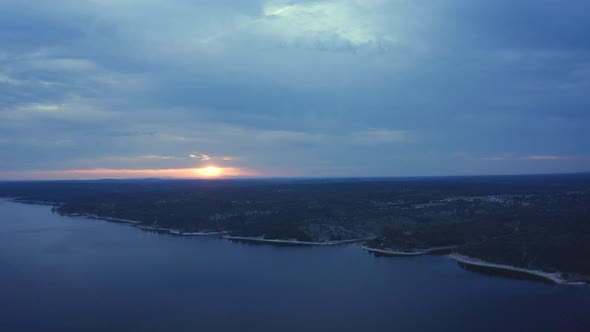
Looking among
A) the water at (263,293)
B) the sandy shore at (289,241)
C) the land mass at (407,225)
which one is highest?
the land mass at (407,225)

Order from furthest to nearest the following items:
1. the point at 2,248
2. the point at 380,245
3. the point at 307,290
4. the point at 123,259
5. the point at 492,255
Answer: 1. the point at 2,248
2. the point at 380,245
3. the point at 123,259
4. the point at 492,255
5. the point at 307,290

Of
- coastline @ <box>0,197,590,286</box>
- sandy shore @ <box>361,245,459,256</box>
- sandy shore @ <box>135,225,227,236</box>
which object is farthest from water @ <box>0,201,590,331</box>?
sandy shore @ <box>135,225,227,236</box>

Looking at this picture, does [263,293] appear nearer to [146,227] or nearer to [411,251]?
[411,251]

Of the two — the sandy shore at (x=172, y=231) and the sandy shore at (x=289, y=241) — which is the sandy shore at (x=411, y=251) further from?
the sandy shore at (x=172, y=231)

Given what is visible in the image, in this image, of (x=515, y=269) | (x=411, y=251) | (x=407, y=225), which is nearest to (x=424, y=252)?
(x=411, y=251)

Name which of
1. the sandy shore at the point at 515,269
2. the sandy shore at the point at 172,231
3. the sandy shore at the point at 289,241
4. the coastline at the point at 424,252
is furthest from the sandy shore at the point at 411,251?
the sandy shore at the point at 172,231

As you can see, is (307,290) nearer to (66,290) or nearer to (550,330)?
(550,330)

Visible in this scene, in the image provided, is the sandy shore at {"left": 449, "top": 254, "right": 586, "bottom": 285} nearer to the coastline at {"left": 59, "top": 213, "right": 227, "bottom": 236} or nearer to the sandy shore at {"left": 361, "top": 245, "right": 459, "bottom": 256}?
the sandy shore at {"left": 361, "top": 245, "right": 459, "bottom": 256}

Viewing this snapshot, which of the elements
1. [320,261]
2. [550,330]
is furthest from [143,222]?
[550,330]
